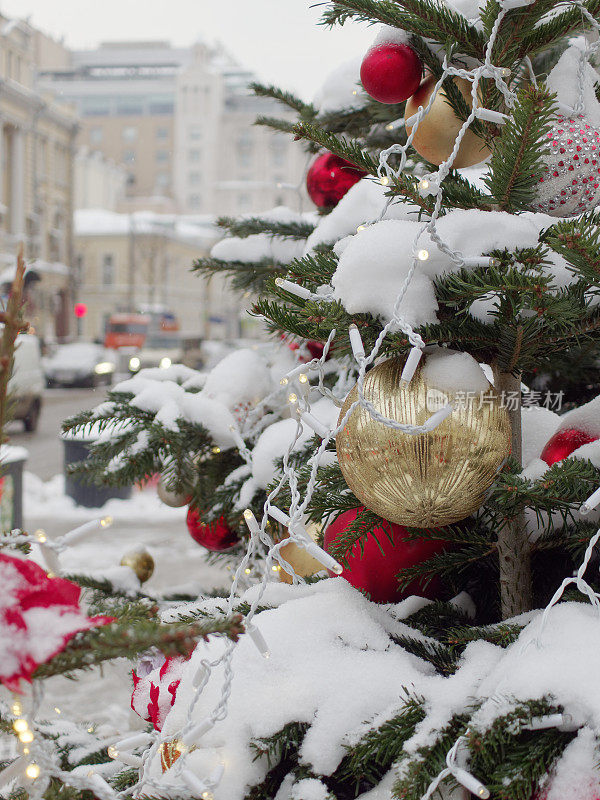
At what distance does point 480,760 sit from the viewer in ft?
2.46

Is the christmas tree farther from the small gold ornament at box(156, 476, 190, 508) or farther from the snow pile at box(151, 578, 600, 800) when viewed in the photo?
the small gold ornament at box(156, 476, 190, 508)

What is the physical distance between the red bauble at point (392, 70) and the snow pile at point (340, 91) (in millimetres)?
588

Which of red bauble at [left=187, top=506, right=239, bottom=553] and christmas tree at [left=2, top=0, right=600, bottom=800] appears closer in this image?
christmas tree at [left=2, top=0, right=600, bottom=800]

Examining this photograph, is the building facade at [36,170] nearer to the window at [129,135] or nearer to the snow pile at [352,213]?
the snow pile at [352,213]

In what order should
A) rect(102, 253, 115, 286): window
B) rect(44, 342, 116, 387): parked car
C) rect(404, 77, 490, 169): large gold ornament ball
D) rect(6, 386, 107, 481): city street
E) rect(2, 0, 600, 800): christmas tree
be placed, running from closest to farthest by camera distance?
1. rect(2, 0, 600, 800): christmas tree
2. rect(404, 77, 490, 169): large gold ornament ball
3. rect(6, 386, 107, 481): city street
4. rect(44, 342, 116, 387): parked car
5. rect(102, 253, 115, 286): window

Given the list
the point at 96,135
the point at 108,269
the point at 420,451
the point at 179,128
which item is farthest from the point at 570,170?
the point at 96,135

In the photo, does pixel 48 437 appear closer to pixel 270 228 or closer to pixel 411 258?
pixel 270 228

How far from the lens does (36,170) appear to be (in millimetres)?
28312

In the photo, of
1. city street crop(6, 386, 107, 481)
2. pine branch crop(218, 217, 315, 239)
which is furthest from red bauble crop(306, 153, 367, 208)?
city street crop(6, 386, 107, 481)

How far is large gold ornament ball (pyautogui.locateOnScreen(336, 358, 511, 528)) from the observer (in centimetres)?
85

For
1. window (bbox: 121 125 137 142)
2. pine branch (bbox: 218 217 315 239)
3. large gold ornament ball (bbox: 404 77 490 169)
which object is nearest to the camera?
large gold ornament ball (bbox: 404 77 490 169)

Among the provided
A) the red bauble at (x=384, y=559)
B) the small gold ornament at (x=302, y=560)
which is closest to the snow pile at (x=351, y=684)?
the red bauble at (x=384, y=559)

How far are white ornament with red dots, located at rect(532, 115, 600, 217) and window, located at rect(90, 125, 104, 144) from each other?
197 feet

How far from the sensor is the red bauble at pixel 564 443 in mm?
1038
